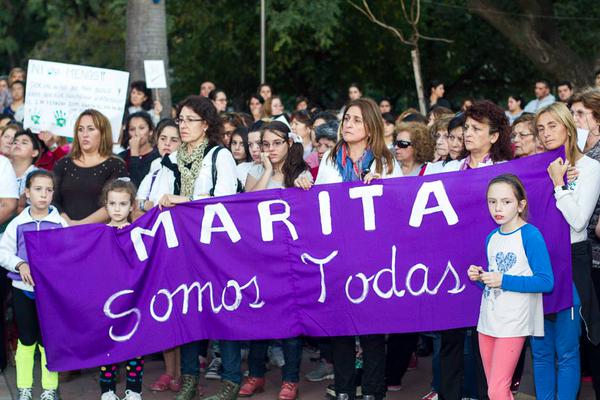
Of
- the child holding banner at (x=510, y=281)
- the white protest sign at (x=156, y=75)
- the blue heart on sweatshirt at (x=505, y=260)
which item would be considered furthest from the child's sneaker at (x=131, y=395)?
the white protest sign at (x=156, y=75)

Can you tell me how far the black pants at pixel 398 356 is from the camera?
7.64 metres

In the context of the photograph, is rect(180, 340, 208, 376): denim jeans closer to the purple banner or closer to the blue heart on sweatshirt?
the purple banner

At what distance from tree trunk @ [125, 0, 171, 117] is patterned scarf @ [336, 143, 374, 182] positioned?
806 cm

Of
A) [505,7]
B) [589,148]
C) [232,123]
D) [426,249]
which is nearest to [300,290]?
[426,249]

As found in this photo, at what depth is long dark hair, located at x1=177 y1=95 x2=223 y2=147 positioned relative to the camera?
740 centimetres

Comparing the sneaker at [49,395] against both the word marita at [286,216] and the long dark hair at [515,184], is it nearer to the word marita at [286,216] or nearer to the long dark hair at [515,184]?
the word marita at [286,216]

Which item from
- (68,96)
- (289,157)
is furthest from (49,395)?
(68,96)

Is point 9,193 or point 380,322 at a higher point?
point 9,193

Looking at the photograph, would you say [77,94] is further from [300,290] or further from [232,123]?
[300,290]

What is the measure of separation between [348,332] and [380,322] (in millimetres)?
223

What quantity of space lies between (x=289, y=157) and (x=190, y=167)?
2.43ft

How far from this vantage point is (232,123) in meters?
10.1

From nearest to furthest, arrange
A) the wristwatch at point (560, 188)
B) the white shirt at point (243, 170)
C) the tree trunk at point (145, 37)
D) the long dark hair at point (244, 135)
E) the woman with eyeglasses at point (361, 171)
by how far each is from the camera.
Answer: the wristwatch at point (560, 188), the woman with eyeglasses at point (361, 171), the white shirt at point (243, 170), the long dark hair at point (244, 135), the tree trunk at point (145, 37)

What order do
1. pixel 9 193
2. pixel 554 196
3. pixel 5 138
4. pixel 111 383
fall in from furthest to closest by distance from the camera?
pixel 5 138, pixel 9 193, pixel 111 383, pixel 554 196
